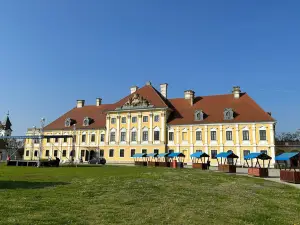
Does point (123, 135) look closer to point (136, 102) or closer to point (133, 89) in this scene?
point (136, 102)

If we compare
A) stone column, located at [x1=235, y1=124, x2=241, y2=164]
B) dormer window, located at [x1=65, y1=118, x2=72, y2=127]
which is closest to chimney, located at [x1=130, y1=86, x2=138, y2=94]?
dormer window, located at [x1=65, y1=118, x2=72, y2=127]

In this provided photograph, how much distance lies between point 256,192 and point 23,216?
1206 cm

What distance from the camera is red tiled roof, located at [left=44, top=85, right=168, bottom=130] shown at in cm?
5663

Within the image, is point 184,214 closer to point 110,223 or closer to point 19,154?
point 110,223

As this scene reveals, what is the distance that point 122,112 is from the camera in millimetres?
57875

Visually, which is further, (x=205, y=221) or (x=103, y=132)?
(x=103, y=132)

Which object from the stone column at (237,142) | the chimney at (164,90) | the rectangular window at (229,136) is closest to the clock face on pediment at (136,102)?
the chimney at (164,90)

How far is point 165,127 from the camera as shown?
53.9m

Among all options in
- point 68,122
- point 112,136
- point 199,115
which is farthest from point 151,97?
point 68,122

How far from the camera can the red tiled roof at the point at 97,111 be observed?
186ft

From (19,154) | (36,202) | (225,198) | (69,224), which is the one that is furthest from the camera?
(19,154)

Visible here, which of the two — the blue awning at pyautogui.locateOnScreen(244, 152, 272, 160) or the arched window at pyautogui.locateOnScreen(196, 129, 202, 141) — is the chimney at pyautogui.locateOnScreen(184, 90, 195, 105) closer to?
the arched window at pyautogui.locateOnScreen(196, 129, 202, 141)

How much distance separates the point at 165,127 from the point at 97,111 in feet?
61.8

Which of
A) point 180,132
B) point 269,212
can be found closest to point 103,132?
point 180,132
